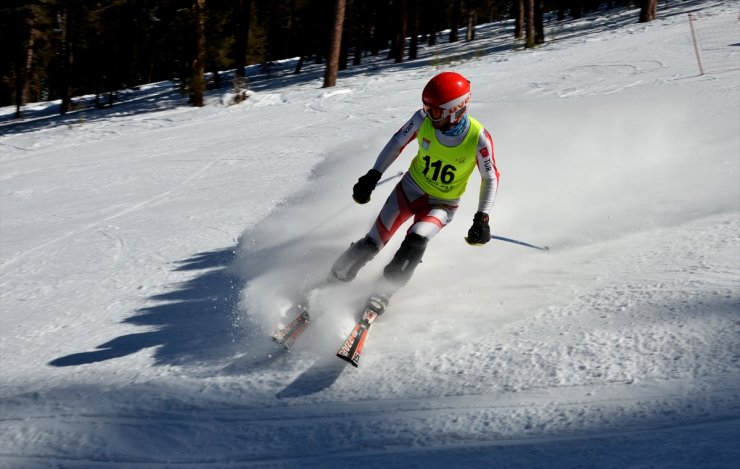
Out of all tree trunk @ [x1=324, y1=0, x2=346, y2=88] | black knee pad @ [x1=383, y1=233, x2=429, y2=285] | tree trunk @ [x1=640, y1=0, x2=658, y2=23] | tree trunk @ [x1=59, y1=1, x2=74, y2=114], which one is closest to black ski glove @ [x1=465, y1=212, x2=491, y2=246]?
black knee pad @ [x1=383, y1=233, x2=429, y2=285]

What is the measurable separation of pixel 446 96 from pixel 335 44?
1617 centimetres

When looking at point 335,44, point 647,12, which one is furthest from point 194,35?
point 647,12

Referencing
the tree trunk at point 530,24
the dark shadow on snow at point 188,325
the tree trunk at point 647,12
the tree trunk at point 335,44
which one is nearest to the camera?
the dark shadow on snow at point 188,325

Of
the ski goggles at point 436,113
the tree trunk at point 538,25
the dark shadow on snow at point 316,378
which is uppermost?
the tree trunk at point 538,25

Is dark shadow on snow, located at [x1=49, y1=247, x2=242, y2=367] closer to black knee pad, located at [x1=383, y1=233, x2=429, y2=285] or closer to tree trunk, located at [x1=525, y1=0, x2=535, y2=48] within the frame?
black knee pad, located at [x1=383, y1=233, x2=429, y2=285]

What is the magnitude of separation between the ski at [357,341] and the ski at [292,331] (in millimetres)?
405

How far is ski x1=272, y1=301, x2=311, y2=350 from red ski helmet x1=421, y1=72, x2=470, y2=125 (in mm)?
1700

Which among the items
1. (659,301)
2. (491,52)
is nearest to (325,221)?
(659,301)

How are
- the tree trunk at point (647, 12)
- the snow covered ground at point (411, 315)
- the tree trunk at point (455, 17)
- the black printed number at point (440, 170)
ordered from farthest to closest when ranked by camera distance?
the tree trunk at point (455, 17) < the tree trunk at point (647, 12) < the black printed number at point (440, 170) < the snow covered ground at point (411, 315)

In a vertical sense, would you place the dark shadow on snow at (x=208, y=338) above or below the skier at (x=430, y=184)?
below

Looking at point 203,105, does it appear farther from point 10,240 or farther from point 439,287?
point 439,287

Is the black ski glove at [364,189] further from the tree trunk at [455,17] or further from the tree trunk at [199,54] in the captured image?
the tree trunk at [455,17]

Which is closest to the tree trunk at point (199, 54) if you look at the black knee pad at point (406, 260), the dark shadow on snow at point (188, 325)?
the dark shadow on snow at point (188, 325)

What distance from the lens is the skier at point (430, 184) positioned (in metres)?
5.20
